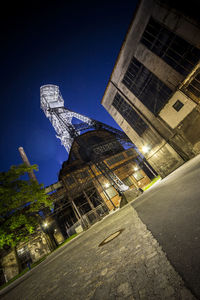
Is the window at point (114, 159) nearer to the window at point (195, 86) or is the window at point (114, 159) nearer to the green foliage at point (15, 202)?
the green foliage at point (15, 202)

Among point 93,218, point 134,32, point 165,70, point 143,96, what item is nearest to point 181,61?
point 165,70

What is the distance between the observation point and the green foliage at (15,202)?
30.1ft

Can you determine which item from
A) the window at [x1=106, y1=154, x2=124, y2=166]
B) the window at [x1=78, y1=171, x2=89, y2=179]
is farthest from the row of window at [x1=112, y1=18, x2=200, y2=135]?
the window at [x1=78, y1=171, x2=89, y2=179]

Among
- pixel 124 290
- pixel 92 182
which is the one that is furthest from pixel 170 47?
pixel 92 182

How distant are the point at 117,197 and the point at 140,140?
9.93 meters

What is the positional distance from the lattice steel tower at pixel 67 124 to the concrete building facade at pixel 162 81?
5483 mm

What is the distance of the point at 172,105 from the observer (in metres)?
11.5

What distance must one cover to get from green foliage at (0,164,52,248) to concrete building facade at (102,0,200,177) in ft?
41.8

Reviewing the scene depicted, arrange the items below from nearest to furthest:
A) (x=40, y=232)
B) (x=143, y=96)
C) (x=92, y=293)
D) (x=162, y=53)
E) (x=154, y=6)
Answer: (x=92, y=293), (x=154, y=6), (x=162, y=53), (x=143, y=96), (x=40, y=232)

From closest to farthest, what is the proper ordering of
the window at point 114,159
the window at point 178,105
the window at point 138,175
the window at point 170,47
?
the window at point 170,47 < the window at point 178,105 < the window at point 138,175 < the window at point 114,159

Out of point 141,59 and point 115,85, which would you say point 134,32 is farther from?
point 115,85

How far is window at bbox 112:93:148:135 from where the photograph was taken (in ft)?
51.0

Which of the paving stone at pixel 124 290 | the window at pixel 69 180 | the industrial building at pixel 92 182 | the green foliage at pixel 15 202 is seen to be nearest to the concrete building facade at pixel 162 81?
the industrial building at pixel 92 182

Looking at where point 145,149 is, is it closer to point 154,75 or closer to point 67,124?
point 154,75
